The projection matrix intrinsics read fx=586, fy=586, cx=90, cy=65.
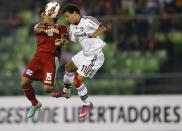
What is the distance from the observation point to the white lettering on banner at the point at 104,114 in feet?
50.3

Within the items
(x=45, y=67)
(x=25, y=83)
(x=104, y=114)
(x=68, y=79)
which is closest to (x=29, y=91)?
(x=25, y=83)

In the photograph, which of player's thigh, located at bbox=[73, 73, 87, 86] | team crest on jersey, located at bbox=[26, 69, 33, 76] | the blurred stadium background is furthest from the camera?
the blurred stadium background

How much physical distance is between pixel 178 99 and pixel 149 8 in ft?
11.4

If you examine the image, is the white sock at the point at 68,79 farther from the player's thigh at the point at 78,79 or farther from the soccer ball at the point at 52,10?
the soccer ball at the point at 52,10

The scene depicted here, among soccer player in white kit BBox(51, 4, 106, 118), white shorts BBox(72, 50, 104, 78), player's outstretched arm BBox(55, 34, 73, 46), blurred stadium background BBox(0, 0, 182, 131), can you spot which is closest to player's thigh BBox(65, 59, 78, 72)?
soccer player in white kit BBox(51, 4, 106, 118)

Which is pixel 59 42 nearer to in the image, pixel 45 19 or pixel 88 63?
pixel 45 19

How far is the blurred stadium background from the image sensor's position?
16.4 m

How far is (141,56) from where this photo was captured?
1706 centimetres

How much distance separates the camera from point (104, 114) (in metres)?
15.5

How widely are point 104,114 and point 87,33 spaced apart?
525 centimetres

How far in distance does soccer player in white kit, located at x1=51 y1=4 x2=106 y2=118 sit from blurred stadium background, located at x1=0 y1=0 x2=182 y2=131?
16.1 feet

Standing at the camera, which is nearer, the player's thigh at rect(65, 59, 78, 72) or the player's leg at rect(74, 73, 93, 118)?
the player's leg at rect(74, 73, 93, 118)

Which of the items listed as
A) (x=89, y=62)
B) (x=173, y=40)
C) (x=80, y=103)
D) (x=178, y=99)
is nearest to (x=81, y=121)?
(x=80, y=103)

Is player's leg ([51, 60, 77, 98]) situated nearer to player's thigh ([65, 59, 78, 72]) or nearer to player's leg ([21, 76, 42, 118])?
player's thigh ([65, 59, 78, 72])
